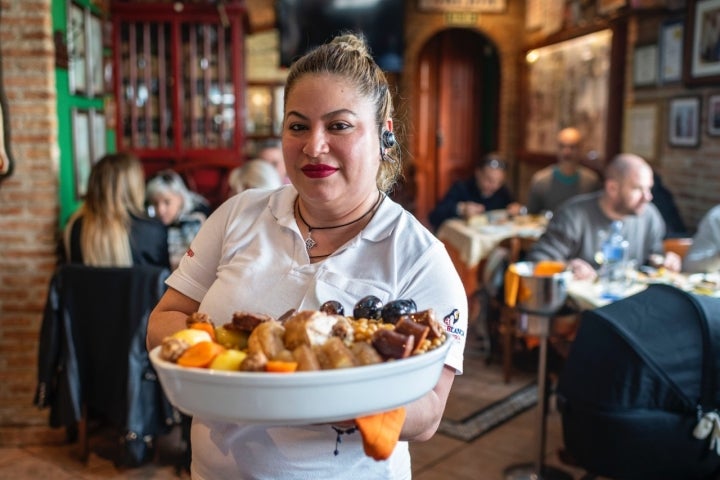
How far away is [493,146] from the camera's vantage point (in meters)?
10.1

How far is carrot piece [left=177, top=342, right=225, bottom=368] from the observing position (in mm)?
1036

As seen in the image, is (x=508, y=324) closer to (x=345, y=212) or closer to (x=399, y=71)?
(x=345, y=212)

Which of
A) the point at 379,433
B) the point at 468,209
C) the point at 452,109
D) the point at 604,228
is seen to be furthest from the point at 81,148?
the point at 452,109

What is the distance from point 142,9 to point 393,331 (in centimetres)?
550

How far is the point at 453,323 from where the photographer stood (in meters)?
1.34

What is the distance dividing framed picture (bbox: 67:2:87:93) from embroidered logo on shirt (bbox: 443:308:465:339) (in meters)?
→ 3.75

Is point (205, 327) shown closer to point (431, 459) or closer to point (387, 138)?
point (387, 138)

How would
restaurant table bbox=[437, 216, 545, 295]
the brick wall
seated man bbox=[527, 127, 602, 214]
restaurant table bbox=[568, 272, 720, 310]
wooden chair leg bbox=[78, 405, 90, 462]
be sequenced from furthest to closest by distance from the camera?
1. seated man bbox=[527, 127, 602, 214]
2. restaurant table bbox=[437, 216, 545, 295]
3. the brick wall
4. wooden chair leg bbox=[78, 405, 90, 462]
5. restaurant table bbox=[568, 272, 720, 310]

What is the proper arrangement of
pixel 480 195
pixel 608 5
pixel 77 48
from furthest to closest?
1. pixel 608 5
2. pixel 480 195
3. pixel 77 48

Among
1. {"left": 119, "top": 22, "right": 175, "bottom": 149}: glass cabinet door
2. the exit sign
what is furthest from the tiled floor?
the exit sign

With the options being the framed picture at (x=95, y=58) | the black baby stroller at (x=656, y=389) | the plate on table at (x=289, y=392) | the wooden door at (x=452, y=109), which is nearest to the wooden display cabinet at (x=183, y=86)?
the framed picture at (x=95, y=58)

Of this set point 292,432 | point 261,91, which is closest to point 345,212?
point 292,432

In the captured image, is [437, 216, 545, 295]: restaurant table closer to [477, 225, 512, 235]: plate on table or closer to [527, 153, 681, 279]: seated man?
[477, 225, 512, 235]: plate on table

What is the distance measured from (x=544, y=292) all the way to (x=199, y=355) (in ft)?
8.87
